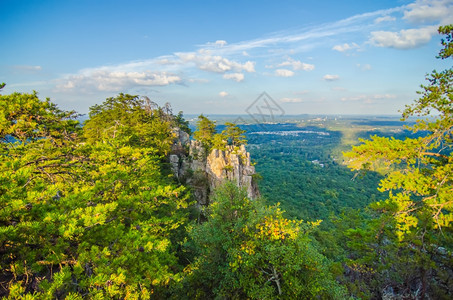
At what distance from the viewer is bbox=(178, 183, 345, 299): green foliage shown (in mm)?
6543

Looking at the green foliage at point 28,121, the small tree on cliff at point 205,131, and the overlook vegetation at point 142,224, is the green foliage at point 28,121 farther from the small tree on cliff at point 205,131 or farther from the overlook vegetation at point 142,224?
the small tree on cliff at point 205,131

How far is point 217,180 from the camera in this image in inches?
941

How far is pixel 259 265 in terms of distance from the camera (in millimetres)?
6996

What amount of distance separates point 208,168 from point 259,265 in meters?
18.3

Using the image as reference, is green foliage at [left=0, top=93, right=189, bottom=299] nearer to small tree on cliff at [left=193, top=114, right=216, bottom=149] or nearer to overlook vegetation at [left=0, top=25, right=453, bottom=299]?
overlook vegetation at [left=0, top=25, right=453, bottom=299]

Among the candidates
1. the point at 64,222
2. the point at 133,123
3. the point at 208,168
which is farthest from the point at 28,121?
the point at 208,168

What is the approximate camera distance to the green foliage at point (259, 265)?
21.5 feet

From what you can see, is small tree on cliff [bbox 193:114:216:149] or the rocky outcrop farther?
small tree on cliff [bbox 193:114:216:149]

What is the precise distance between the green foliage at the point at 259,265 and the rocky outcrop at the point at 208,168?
14.8 m

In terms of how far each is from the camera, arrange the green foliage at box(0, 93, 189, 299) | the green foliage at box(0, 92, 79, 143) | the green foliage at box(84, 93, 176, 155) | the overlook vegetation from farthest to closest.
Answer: the green foliage at box(84, 93, 176, 155) → the green foliage at box(0, 92, 79, 143) → the overlook vegetation → the green foliage at box(0, 93, 189, 299)

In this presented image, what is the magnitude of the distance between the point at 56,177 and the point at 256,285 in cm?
703

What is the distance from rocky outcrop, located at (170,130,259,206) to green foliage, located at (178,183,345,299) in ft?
48.7

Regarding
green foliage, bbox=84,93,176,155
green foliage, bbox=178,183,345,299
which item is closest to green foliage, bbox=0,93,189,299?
green foliage, bbox=178,183,345,299

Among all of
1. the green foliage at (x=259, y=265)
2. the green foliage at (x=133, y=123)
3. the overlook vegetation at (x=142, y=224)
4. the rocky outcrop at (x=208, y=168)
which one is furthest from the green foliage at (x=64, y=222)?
the rocky outcrop at (x=208, y=168)
